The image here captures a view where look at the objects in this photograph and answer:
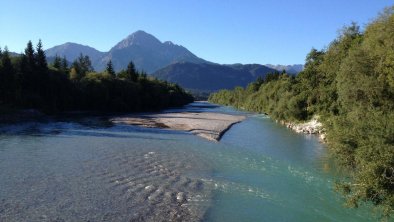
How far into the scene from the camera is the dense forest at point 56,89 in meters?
84.2

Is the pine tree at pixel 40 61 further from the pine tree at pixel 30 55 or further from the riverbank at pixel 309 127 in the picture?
the riverbank at pixel 309 127

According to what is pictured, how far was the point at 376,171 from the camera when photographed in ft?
59.7

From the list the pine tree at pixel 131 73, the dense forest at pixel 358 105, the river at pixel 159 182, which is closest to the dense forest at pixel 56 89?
the pine tree at pixel 131 73

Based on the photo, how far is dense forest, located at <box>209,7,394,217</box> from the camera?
1877 cm

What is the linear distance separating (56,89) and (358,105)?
7587cm

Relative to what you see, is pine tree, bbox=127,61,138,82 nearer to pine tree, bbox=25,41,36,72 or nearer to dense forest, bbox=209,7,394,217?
pine tree, bbox=25,41,36,72

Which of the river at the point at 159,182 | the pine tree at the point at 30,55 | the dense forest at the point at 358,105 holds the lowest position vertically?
the river at the point at 159,182

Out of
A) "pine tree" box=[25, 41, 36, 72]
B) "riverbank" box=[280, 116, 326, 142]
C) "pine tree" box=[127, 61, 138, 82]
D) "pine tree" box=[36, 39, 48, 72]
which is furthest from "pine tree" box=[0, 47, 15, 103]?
"pine tree" box=[127, 61, 138, 82]

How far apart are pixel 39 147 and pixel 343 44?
5400 centimetres

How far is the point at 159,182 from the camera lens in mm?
28438

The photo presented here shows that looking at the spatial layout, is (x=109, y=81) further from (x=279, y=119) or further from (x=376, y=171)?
(x=376, y=171)

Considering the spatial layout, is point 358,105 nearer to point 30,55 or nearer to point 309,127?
point 309,127

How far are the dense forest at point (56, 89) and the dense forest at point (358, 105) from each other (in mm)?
45712

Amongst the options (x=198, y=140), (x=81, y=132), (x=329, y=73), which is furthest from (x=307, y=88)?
(x=81, y=132)
